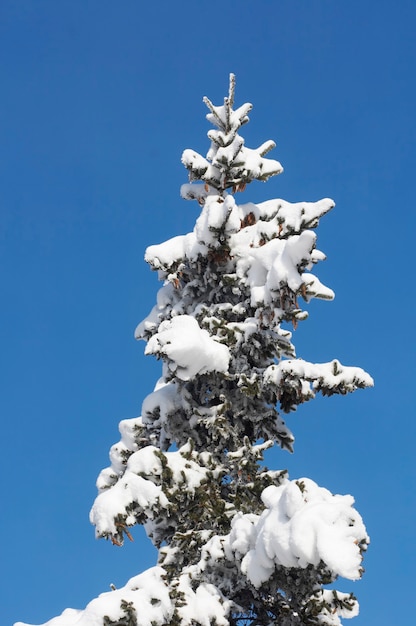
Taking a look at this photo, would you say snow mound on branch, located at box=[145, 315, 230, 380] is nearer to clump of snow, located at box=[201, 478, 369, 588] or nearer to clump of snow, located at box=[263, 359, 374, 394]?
clump of snow, located at box=[263, 359, 374, 394]

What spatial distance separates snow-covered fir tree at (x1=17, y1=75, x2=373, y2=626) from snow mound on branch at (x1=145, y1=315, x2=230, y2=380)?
3 centimetres

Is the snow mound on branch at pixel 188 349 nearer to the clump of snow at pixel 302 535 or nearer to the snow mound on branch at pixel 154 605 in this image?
the clump of snow at pixel 302 535

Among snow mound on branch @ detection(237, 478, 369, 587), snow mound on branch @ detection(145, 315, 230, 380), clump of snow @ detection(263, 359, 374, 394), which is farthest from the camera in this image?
clump of snow @ detection(263, 359, 374, 394)

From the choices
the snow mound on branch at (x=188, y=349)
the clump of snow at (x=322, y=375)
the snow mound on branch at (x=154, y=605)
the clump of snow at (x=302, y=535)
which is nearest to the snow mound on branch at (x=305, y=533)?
the clump of snow at (x=302, y=535)

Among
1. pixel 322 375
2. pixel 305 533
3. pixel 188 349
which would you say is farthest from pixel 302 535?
pixel 188 349

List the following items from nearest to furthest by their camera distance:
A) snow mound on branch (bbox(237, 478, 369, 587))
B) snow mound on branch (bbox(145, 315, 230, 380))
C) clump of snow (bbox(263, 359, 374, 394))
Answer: snow mound on branch (bbox(237, 478, 369, 587)) < snow mound on branch (bbox(145, 315, 230, 380)) < clump of snow (bbox(263, 359, 374, 394))

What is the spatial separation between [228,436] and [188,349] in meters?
1.79

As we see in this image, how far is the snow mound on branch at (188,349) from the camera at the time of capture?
12266 millimetres

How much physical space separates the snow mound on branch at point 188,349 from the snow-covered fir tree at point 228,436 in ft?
0.08

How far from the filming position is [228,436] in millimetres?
12984

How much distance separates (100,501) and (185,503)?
1.43 m

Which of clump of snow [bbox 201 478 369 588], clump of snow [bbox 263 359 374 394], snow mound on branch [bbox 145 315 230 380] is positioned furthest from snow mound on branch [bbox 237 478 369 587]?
snow mound on branch [bbox 145 315 230 380]

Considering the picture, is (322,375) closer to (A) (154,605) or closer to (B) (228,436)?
(B) (228,436)

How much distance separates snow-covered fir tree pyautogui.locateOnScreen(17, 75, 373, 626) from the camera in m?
9.61
